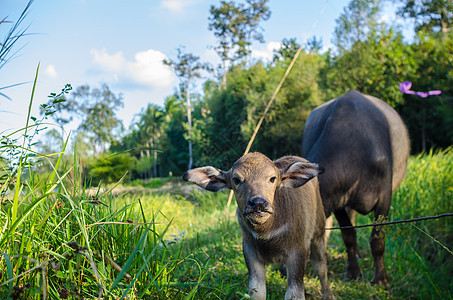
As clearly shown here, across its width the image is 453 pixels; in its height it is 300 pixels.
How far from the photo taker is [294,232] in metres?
3.32

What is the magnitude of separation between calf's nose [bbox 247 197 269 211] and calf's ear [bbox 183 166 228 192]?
2.13ft

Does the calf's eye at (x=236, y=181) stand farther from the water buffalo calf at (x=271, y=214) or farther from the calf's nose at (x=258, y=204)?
the calf's nose at (x=258, y=204)

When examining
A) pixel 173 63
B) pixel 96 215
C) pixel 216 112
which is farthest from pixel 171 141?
pixel 96 215

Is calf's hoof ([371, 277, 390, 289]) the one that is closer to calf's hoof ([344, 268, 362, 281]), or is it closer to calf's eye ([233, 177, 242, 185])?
calf's hoof ([344, 268, 362, 281])

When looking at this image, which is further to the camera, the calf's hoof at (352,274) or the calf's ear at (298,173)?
the calf's hoof at (352,274)

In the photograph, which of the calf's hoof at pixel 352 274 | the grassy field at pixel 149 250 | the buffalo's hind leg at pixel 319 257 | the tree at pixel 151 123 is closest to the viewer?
the grassy field at pixel 149 250

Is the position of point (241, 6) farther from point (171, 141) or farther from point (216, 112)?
point (171, 141)

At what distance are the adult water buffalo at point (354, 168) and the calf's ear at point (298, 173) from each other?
1507mm

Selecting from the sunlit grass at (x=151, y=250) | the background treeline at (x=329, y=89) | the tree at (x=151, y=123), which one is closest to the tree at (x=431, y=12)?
the background treeline at (x=329, y=89)

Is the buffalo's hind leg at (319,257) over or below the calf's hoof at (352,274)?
over

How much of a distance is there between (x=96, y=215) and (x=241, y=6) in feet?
82.3

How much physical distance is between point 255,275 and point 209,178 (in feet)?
3.06

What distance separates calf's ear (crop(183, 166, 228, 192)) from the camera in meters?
3.30

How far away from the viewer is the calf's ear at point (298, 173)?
3350mm
